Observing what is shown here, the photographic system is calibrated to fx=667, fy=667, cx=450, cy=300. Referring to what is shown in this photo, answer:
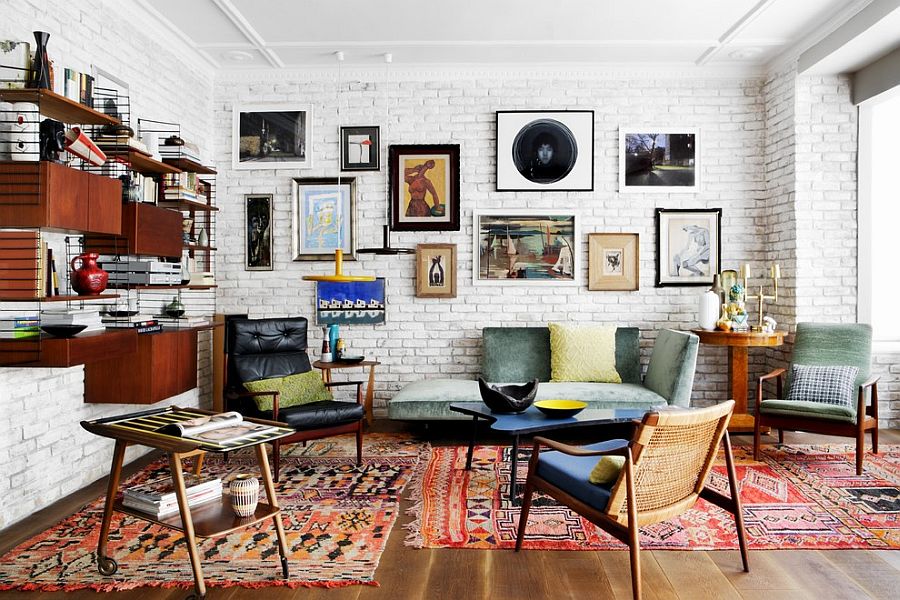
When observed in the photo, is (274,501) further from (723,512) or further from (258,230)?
(258,230)

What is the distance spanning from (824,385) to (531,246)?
2.66 metres

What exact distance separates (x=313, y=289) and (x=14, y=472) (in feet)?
10.1

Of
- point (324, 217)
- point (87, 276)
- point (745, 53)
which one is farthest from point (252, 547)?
point (745, 53)

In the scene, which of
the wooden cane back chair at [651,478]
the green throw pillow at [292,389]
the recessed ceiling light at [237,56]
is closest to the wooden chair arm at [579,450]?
the wooden cane back chair at [651,478]

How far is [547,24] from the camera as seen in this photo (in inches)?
205

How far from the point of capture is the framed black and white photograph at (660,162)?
624 cm

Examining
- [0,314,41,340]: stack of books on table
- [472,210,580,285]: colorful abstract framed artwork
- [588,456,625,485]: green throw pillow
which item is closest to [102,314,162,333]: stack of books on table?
[0,314,41,340]: stack of books on table

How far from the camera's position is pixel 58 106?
3477 millimetres

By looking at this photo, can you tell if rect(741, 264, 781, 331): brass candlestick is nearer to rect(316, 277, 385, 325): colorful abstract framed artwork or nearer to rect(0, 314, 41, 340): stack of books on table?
rect(316, 277, 385, 325): colorful abstract framed artwork

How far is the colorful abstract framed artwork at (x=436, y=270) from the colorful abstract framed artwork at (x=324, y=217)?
0.66m

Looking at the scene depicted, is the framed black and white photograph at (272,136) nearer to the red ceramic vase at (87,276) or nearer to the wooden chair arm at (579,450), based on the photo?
the red ceramic vase at (87,276)

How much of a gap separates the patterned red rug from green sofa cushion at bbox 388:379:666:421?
0.53 meters

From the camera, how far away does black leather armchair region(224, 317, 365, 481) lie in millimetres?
4535

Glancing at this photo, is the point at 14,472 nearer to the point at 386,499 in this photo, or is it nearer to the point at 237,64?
the point at 386,499
